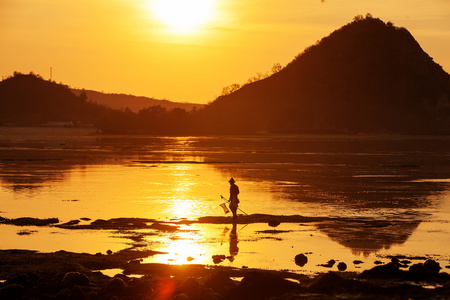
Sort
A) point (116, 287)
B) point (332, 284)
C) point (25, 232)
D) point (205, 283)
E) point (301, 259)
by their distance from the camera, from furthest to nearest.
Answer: point (25, 232) → point (301, 259) → point (205, 283) → point (332, 284) → point (116, 287)

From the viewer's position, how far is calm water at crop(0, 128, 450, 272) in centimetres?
2770

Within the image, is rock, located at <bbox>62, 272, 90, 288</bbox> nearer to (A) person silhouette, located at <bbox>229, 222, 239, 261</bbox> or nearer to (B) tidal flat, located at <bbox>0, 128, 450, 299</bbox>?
(B) tidal flat, located at <bbox>0, 128, 450, 299</bbox>

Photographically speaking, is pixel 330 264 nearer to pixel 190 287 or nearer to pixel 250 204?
pixel 190 287

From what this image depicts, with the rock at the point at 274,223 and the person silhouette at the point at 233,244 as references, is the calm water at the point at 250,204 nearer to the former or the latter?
the person silhouette at the point at 233,244

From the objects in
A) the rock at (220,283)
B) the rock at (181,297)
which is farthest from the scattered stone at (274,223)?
the rock at (181,297)

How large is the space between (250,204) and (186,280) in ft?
67.2

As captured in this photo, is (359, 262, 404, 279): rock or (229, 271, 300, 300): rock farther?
(359, 262, 404, 279): rock

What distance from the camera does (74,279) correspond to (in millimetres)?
21000

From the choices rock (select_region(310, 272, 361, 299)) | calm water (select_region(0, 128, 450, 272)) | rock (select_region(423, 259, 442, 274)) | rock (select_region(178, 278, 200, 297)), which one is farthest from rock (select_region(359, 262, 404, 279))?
rock (select_region(178, 278, 200, 297))

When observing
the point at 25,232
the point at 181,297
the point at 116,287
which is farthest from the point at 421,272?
the point at 25,232

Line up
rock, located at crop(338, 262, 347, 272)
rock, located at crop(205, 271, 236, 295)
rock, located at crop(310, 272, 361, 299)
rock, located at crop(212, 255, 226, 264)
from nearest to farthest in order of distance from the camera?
rock, located at crop(310, 272, 361, 299)
rock, located at crop(205, 271, 236, 295)
rock, located at crop(338, 262, 347, 272)
rock, located at crop(212, 255, 226, 264)

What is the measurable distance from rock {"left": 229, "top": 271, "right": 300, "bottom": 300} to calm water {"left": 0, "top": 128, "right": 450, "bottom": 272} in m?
3.70

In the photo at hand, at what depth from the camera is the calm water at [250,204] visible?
90.9 ft

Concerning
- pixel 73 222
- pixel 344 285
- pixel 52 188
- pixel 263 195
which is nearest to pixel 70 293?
pixel 344 285
